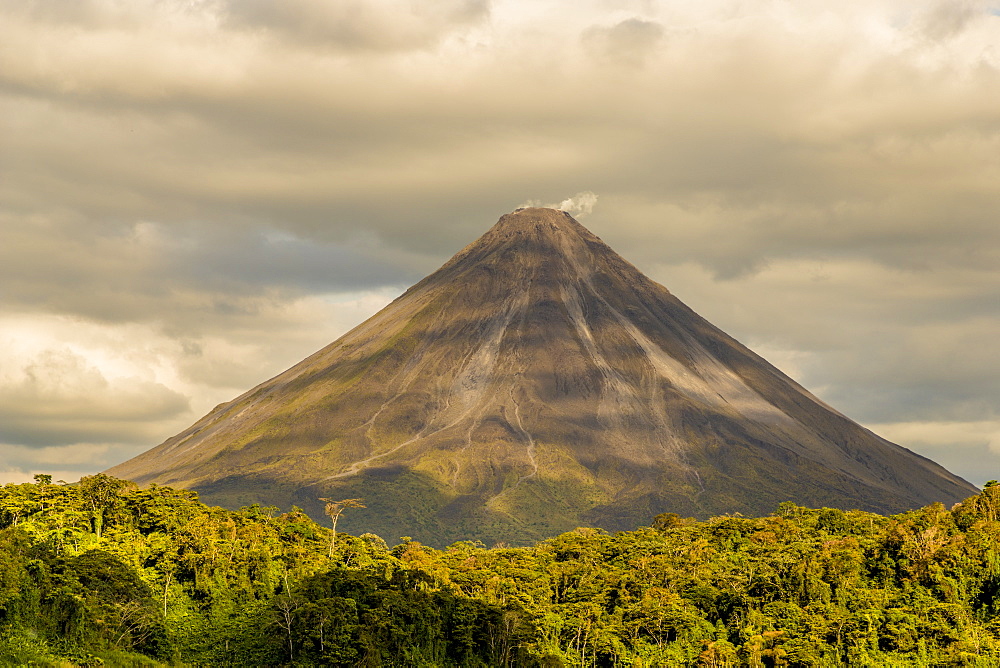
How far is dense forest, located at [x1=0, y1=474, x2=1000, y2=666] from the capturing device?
337 feet

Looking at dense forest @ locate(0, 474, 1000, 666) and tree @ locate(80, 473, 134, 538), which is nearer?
dense forest @ locate(0, 474, 1000, 666)

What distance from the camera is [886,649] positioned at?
10881 cm

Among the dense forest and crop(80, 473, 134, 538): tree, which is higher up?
crop(80, 473, 134, 538): tree

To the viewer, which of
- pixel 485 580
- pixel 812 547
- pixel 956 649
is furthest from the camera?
pixel 812 547

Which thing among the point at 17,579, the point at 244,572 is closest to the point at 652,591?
the point at 244,572

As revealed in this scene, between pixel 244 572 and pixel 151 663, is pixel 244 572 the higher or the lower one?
the higher one

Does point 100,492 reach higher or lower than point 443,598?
higher

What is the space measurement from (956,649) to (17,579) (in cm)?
7995

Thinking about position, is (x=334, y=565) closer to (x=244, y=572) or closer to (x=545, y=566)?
(x=244, y=572)

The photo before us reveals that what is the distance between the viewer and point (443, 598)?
4469 inches

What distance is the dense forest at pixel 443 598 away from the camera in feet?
337

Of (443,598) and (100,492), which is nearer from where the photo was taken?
(443,598)

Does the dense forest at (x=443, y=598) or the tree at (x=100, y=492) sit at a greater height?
the tree at (x=100, y=492)

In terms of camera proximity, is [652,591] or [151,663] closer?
[151,663]
